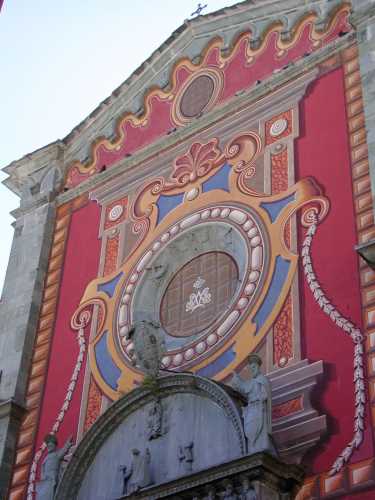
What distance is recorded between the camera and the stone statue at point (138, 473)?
37.9 ft

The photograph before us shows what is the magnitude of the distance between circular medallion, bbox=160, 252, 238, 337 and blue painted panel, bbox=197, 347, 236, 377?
25.8 inches

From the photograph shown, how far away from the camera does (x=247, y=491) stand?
10359 millimetres

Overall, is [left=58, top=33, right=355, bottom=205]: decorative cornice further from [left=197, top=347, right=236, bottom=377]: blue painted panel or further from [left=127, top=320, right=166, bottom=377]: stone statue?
[left=197, top=347, right=236, bottom=377]: blue painted panel

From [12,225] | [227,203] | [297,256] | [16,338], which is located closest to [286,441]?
[297,256]

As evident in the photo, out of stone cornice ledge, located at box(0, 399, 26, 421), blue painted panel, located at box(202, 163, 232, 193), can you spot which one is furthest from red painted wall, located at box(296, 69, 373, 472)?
stone cornice ledge, located at box(0, 399, 26, 421)

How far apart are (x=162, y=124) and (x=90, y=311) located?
11.9 ft

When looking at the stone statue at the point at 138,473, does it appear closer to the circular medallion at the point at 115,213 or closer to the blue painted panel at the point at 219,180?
the blue painted panel at the point at 219,180

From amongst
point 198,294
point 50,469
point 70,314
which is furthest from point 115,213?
point 50,469

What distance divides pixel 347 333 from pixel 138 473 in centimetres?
299

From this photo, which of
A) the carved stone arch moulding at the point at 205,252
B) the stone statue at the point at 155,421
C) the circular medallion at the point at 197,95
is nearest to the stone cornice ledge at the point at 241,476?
the stone statue at the point at 155,421

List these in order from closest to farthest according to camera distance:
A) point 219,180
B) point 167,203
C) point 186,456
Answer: point 186,456, point 219,180, point 167,203

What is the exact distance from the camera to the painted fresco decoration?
14.9m

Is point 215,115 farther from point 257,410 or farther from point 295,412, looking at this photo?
point 257,410

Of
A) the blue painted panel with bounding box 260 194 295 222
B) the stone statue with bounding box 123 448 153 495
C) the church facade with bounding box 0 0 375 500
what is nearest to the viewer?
the church facade with bounding box 0 0 375 500
